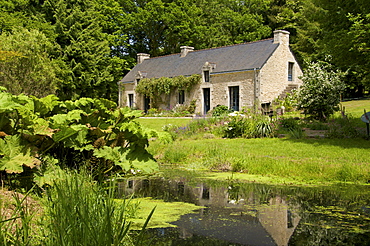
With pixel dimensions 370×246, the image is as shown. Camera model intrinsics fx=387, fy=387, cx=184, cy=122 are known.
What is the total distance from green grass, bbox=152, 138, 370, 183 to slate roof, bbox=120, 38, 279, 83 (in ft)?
45.8

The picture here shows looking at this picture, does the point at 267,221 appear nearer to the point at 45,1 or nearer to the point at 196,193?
the point at 196,193

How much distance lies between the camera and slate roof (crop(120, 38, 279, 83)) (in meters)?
25.7

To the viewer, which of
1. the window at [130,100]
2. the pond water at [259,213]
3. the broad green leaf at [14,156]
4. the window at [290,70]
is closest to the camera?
the pond water at [259,213]

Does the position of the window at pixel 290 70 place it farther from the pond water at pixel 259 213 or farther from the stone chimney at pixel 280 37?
the pond water at pixel 259 213

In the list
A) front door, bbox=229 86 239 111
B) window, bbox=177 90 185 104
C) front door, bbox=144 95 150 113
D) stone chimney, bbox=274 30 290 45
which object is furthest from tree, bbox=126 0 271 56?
front door, bbox=229 86 239 111

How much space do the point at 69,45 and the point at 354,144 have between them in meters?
21.8

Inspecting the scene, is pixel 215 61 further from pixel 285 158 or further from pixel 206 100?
pixel 285 158

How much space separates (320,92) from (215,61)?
43.3 feet

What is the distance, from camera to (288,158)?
9.29m

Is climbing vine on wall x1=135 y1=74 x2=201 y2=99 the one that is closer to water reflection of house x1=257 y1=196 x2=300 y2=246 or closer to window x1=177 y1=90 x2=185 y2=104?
window x1=177 y1=90 x2=185 y2=104

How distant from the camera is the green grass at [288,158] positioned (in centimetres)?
790

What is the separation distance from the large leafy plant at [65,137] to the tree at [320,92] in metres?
11.0

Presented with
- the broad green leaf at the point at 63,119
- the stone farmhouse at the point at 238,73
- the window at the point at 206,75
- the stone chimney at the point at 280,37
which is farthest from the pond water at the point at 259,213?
the window at the point at 206,75

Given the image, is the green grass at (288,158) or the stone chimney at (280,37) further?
the stone chimney at (280,37)
